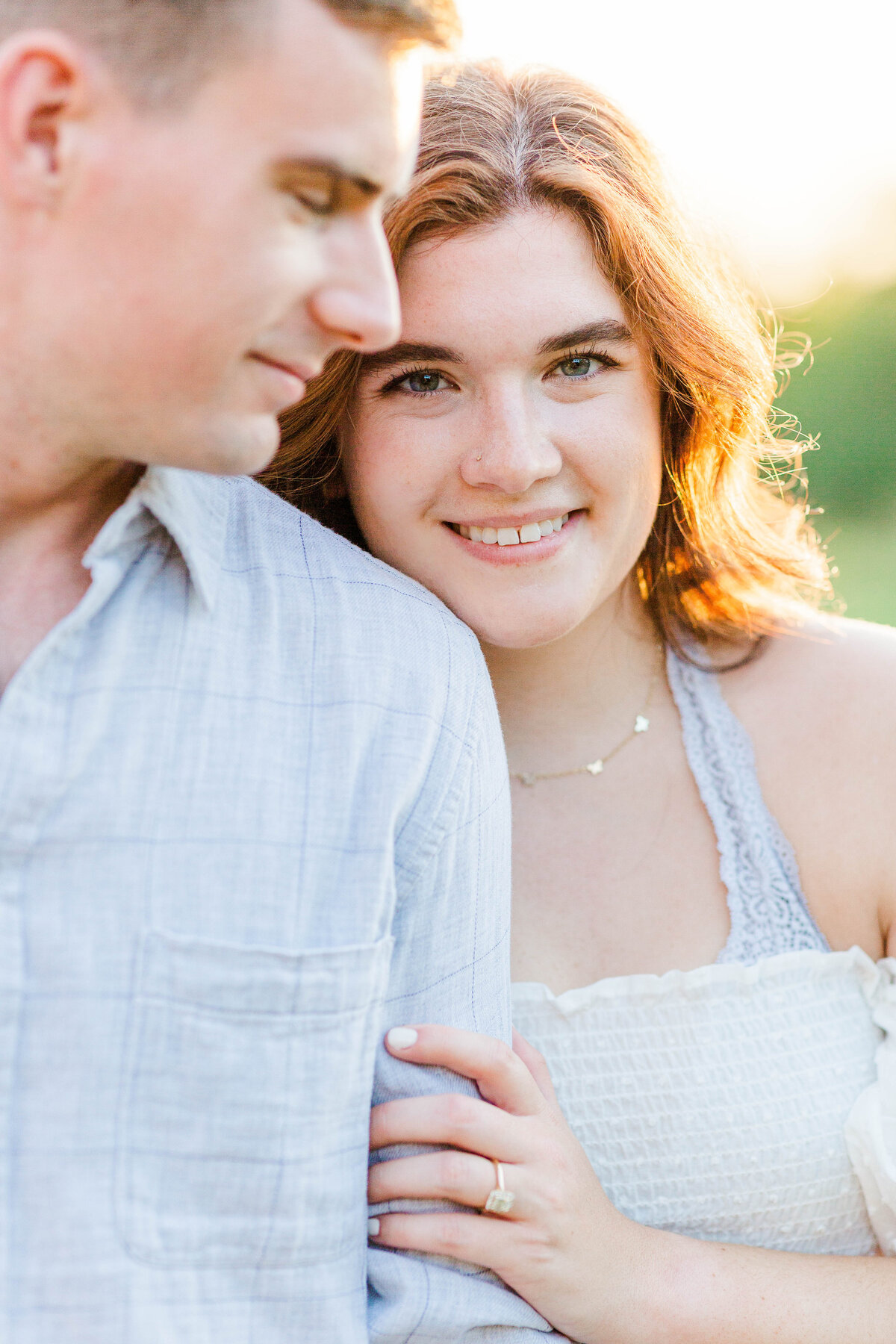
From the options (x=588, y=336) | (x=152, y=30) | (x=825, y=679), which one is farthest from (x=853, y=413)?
(x=152, y=30)

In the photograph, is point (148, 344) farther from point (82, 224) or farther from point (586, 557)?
point (586, 557)

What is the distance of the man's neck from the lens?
144 cm

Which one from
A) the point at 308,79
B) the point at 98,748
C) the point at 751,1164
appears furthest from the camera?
the point at 751,1164

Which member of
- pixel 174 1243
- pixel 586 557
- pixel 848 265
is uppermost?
pixel 586 557

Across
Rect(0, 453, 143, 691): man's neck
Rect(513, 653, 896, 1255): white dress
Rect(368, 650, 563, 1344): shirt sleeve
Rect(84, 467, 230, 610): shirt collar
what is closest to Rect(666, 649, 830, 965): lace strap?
Rect(513, 653, 896, 1255): white dress

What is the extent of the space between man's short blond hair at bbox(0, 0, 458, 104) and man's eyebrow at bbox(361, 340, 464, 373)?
0.68 meters

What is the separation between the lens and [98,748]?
4.56 feet

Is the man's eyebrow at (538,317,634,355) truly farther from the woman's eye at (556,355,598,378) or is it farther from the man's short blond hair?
the man's short blond hair

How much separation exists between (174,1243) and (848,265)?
1539 cm

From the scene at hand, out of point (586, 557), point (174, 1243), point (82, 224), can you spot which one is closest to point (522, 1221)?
point (174, 1243)

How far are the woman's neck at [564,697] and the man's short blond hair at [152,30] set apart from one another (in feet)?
4.11

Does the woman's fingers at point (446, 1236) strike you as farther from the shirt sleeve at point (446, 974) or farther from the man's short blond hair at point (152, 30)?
the man's short blond hair at point (152, 30)

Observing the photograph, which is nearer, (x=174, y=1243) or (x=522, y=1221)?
(x=174, y=1243)

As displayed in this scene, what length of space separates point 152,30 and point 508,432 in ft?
2.57
